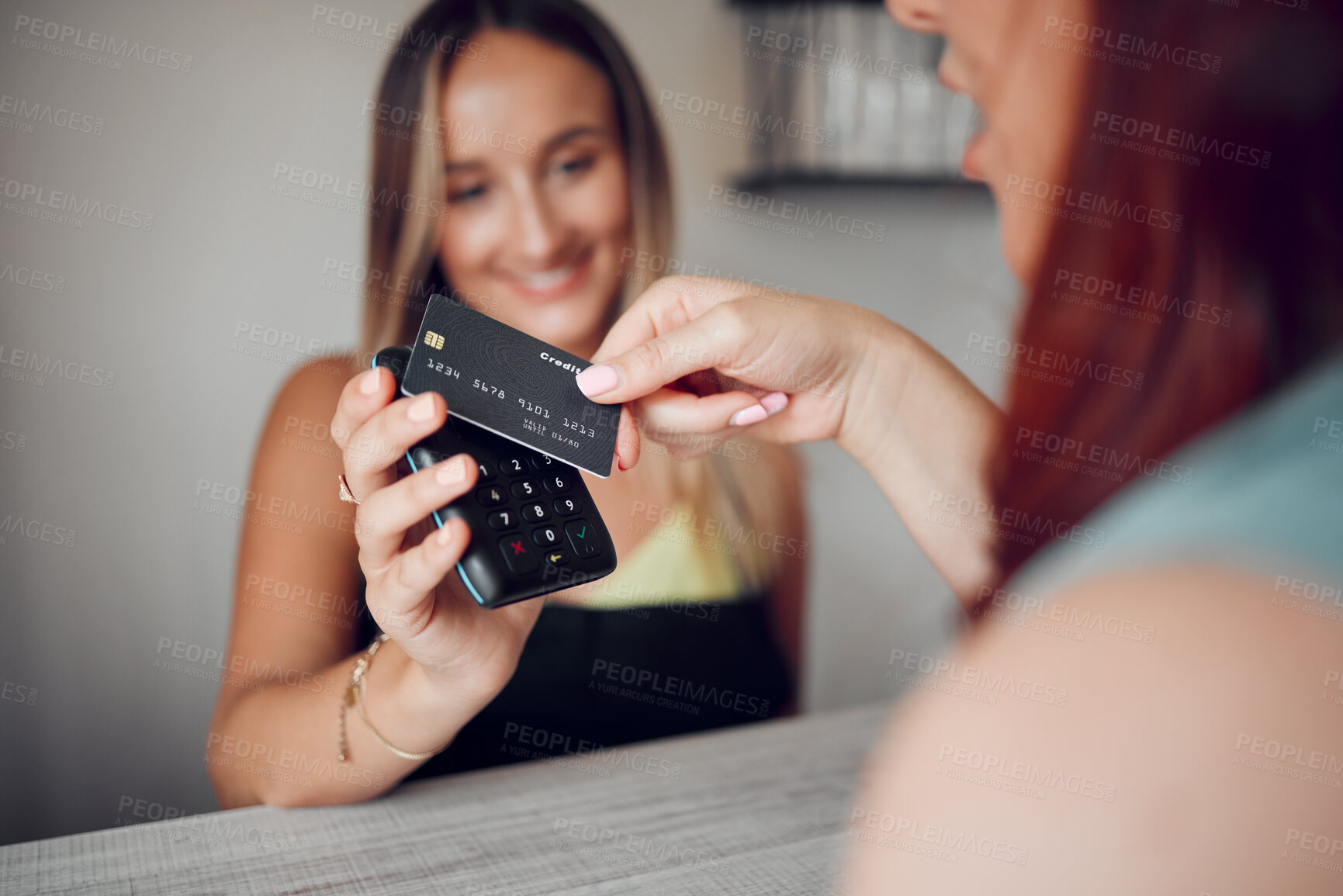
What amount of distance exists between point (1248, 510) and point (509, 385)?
1.39ft

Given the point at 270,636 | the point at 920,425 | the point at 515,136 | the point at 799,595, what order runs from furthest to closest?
1. the point at 799,595
2. the point at 515,136
3. the point at 270,636
4. the point at 920,425

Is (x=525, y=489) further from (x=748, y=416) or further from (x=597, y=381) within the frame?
(x=748, y=416)

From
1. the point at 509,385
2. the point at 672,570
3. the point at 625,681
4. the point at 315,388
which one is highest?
the point at 509,385

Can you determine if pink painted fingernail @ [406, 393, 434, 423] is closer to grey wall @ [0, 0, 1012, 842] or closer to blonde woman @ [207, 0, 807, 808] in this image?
blonde woman @ [207, 0, 807, 808]

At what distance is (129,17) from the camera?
0.96 meters

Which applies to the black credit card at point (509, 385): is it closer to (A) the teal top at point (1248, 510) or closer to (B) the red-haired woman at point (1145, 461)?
(B) the red-haired woman at point (1145, 461)

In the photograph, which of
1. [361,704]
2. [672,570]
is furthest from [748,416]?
[672,570]

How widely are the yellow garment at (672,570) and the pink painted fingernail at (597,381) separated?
2.21 ft

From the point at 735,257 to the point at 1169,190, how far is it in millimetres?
1012

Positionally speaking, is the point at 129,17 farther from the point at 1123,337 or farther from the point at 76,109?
the point at 1123,337

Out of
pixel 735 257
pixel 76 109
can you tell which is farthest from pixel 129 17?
pixel 735 257

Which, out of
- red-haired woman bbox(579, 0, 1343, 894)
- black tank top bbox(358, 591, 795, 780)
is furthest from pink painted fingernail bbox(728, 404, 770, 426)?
black tank top bbox(358, 591, 795, 780)

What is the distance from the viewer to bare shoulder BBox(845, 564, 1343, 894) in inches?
10.0

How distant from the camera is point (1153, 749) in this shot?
261 mm
